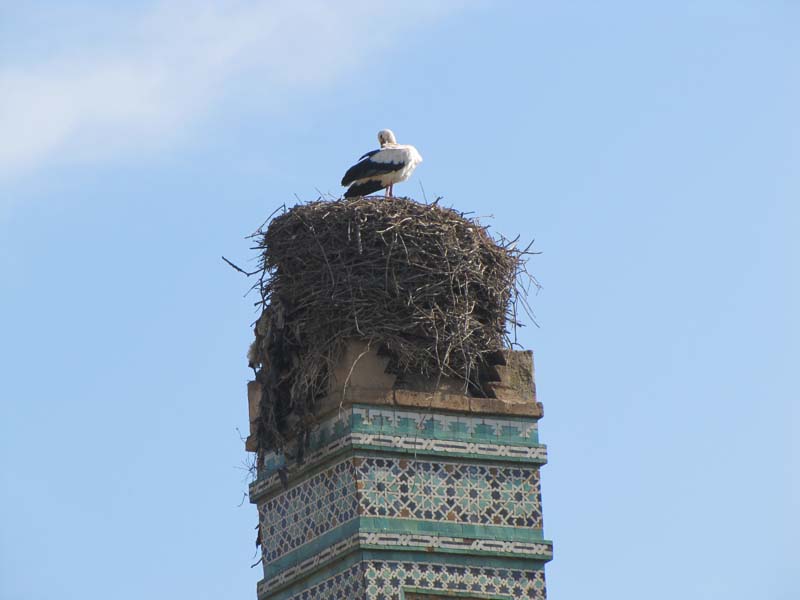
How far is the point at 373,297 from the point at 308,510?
1.47m

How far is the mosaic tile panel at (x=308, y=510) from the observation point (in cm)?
1404

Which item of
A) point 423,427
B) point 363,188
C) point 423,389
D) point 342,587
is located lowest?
point 342,587

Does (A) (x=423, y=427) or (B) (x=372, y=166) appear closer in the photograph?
(A) (x=423, y=427)

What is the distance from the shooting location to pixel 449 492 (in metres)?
14.2

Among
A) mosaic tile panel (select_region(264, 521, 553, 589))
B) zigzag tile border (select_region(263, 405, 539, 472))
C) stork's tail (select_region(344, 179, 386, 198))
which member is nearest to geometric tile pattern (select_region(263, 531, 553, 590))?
mosaic tile panel (select_region(264, 521, 553, 589))

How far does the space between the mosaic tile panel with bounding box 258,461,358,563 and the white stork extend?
347 centimetres

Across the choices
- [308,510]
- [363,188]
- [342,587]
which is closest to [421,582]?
[342,587]

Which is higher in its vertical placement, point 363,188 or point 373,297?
point 363,188

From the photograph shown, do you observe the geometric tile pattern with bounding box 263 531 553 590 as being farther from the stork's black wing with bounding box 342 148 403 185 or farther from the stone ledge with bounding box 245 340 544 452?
the stork's black wing with bounding box 342 148 403 185

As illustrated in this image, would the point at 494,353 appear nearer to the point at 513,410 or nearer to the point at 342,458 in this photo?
the point at 513,410

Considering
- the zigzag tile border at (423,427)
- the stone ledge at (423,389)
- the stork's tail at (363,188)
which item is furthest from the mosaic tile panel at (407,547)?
the stork's tail at (363,188)

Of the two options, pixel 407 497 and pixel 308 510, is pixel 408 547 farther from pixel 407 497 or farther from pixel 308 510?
pixel 308 510

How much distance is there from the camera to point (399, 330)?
14570 mm

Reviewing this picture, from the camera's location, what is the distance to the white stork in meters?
17.5
